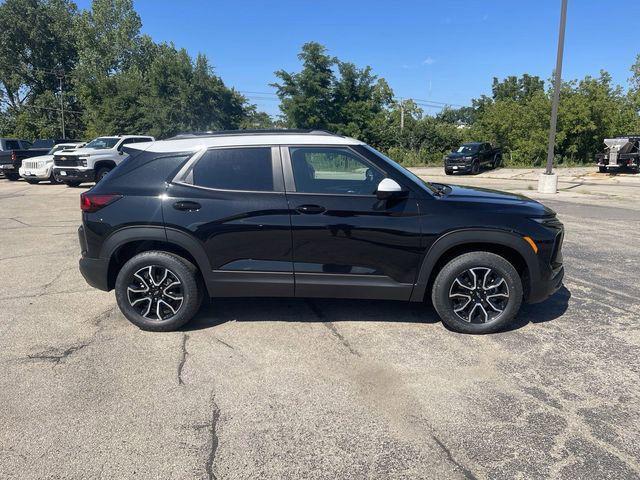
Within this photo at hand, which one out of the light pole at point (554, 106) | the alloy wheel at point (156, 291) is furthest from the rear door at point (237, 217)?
the light pole at point (554, 106)

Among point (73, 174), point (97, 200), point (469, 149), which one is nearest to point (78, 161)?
point (73, 174)

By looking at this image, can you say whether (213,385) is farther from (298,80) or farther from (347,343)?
(298,80)

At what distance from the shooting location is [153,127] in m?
40.5

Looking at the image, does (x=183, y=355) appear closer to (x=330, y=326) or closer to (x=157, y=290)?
(x=157, y=290)

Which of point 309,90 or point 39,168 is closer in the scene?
point 39,168

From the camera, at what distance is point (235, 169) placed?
430 cm

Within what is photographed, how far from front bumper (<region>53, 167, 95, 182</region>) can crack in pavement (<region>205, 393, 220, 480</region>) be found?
16794 mm

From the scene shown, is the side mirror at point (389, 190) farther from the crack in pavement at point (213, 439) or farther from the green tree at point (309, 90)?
the green tree at point (309, 90)

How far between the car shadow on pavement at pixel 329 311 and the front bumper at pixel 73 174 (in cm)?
1481

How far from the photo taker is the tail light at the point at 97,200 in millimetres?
4293

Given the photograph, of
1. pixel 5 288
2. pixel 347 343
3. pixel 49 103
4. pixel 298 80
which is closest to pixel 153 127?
pixel 298 80

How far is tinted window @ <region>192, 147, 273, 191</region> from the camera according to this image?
4.27 meters

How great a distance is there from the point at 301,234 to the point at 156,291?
1.44 metres

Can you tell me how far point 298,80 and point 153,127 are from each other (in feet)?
42.2
